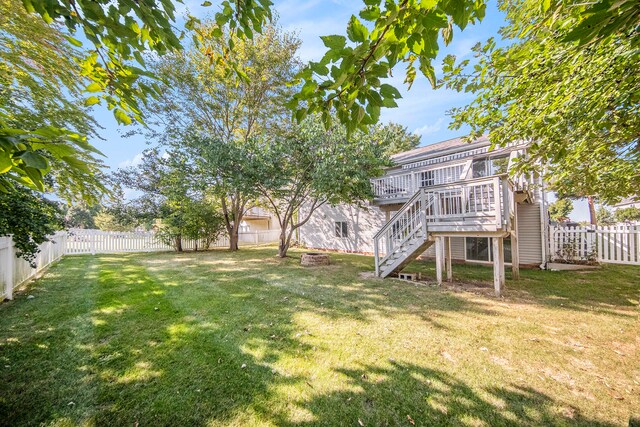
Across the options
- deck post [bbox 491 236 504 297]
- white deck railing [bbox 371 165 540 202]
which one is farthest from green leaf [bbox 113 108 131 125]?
white deck railing [bbox 371 165 540 202]

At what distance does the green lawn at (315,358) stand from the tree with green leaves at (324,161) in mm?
4809

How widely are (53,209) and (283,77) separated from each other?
38.0 feet

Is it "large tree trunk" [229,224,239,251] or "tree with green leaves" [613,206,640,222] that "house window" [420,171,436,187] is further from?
"tree with green leaves" [613,206,640,222]

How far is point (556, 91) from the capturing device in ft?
11.4

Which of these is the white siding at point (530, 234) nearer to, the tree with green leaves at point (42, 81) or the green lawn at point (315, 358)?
the green lawn at point (315, 358)

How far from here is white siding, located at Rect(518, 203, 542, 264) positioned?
9672mm

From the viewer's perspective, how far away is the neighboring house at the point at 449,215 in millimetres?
6266

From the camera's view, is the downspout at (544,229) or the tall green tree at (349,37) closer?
the tall green tree at (349,37)

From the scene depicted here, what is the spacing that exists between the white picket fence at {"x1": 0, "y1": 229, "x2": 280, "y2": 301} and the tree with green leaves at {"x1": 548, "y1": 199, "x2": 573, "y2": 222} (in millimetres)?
28723

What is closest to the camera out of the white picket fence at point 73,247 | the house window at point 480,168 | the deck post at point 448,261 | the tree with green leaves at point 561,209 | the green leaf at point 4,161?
the green leaf at point 4,161

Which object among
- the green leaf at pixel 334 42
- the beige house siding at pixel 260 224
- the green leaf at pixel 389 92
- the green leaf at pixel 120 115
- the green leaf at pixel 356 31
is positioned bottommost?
the beige house siding at pixel 260 224

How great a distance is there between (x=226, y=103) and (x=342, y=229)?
9.95 m

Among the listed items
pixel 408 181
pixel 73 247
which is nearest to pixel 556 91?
pixel 408 181

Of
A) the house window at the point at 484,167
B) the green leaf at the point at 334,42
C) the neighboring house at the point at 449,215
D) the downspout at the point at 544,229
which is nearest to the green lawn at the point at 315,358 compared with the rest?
the neighboring house at the point at 449,215
